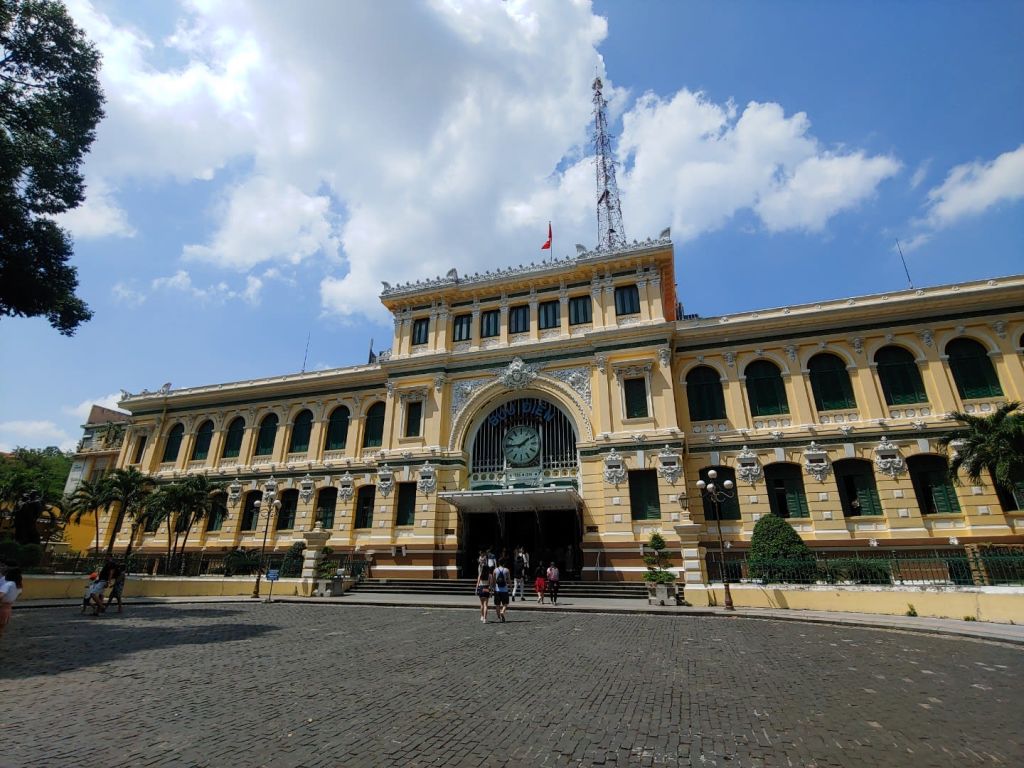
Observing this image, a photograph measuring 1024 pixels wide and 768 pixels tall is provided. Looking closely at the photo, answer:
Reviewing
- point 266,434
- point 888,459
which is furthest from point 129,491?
point 888,459

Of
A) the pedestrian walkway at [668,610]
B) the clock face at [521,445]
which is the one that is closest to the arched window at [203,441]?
the pedestrian walkway at [668,610]

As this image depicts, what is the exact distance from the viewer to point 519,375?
27578 millimetres

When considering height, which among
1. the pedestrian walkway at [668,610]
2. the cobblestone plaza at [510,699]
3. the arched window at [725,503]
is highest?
the arched window at [725,503]

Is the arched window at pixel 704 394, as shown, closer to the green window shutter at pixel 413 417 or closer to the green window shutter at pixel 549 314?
the green window shutter at pixel 549 314

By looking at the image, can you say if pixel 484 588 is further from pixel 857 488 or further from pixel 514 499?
pixel 857 488

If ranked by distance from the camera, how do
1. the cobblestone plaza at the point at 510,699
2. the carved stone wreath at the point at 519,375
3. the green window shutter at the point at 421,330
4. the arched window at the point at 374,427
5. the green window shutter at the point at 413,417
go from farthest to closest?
the arched window at the point at 374,427
the green window shutter at the point at 421,330
the green window shutter at the point at 413,417
the carved stone wreath at the point at 519,375
the cobblestone plaza at the point at 510,699

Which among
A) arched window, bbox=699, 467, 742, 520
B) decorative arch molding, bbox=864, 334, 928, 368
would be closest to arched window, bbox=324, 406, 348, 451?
arched window, bbox=699, 467, 742, 520

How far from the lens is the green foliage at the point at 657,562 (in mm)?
19062

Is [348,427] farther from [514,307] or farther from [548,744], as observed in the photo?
[548,744]

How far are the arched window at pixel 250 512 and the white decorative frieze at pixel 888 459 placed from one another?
34959 mm

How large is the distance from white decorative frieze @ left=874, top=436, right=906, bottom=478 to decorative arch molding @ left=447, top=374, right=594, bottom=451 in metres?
13.9

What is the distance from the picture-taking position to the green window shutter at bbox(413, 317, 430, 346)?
3095 cm

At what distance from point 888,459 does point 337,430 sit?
101 feet

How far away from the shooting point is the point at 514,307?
29844mm
